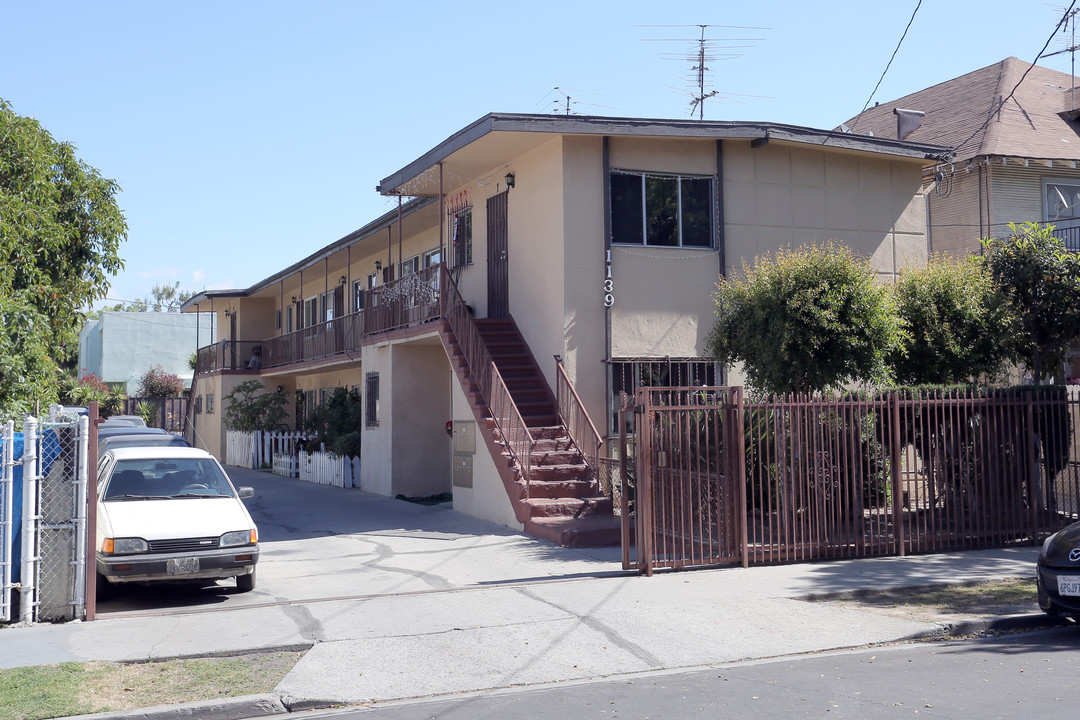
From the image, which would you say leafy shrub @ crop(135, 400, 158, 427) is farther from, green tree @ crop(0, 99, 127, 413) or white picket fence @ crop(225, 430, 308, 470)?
green tree @ crop(0, 99, 127, 413)

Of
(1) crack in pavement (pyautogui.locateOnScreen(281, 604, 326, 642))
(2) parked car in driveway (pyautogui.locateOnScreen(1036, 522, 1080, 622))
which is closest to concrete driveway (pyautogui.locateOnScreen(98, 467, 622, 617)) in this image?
(1) crack in pavement (pyautogui.locateOnScreen(281, 604, 326, 642))

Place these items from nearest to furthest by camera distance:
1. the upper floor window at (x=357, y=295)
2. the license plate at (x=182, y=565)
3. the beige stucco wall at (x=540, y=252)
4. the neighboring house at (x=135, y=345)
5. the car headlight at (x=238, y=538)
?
the license plate at (x=182, y=565) → the car headlight at (x=238, y=538) → the beige stucco wall at (x=540, y=252) → the upper floor window at (x=357, y=295) → the neighboring house at (x=135, y=345)

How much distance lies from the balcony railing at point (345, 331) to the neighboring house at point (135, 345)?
20298mm

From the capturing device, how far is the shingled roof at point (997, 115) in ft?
70.9

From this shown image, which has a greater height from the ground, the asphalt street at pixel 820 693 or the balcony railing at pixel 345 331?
the balcony railing at pixel 345 331

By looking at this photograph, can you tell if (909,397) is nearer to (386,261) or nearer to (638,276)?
(638,276)

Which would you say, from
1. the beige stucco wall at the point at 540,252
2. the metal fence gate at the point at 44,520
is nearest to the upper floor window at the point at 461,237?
the beige stucco wall at the point at 540,252

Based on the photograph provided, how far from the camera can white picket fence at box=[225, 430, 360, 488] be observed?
23906 mm

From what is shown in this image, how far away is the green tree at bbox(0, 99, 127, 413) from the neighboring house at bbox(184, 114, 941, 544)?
5873 millimetres

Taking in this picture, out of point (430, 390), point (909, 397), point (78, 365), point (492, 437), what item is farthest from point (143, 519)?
point (78, 365)

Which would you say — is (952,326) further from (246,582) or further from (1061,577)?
(246,582)

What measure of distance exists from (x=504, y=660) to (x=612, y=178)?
11.1 meters

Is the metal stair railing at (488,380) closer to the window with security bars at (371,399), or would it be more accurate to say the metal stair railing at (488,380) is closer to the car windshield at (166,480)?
the window with security bars at (371,399)

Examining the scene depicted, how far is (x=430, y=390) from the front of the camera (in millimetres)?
20844
